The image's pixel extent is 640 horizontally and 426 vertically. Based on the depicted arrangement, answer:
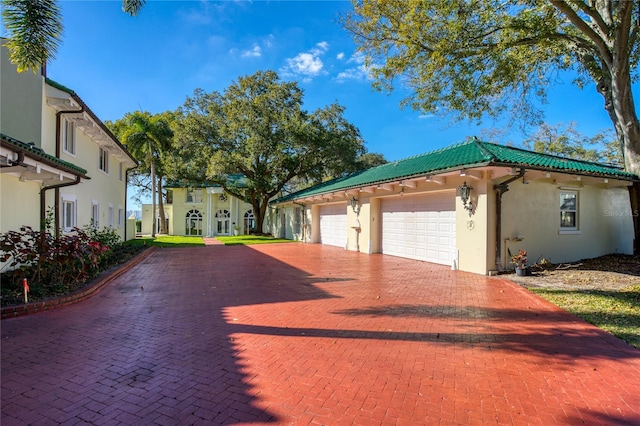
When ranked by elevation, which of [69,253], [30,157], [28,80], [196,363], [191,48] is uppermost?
[191,48]

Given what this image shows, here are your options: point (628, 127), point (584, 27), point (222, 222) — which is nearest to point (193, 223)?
point (222, 222)

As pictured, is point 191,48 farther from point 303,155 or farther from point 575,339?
point 303,155

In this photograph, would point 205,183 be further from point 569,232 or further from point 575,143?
point 575,143

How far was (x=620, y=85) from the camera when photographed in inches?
412

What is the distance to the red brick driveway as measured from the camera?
310 cm

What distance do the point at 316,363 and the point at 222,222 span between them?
35.9 metres

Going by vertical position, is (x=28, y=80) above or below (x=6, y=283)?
above

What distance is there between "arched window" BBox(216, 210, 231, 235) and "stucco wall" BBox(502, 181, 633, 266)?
32.4m

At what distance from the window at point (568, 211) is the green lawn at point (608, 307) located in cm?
427

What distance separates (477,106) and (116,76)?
506 inches

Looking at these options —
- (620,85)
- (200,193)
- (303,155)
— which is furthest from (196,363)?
(200,193)

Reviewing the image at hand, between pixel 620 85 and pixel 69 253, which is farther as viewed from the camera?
pixel 620 85

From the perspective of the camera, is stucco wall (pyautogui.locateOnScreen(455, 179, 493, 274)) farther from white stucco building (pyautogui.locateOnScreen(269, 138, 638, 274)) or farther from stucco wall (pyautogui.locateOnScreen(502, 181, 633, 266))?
stucco wall (pyautogui.locateOnScreen(502, 181, 633, 266))

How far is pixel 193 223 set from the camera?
38.1 meters
